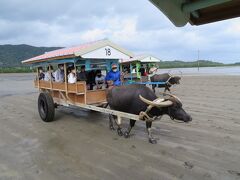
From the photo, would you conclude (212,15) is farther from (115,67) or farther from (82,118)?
(82,118)

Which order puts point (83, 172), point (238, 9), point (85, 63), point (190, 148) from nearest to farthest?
point (238, 9) < point (83, 172) < point (190, 148) < point (85, 63)

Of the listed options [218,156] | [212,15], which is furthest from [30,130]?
[212,15]

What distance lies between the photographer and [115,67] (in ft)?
19.7

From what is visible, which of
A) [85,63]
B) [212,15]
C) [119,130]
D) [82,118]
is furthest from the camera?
[82,118]

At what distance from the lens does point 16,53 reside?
96.9 m

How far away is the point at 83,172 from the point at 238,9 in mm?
3028

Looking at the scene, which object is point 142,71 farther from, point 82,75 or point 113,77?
point 113,77

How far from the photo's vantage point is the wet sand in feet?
11.8

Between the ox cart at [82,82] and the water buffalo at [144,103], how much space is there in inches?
12.1

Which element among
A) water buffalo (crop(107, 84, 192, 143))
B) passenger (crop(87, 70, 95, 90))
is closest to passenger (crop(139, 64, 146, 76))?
passenger (crop(87, 70, 95, 90))

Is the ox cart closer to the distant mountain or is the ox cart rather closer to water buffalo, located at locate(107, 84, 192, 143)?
water buffalo, located at locate(107, 84, 192, 143)

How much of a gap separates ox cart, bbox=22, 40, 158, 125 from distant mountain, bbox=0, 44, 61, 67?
83230 millimetres

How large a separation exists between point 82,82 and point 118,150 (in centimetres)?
199

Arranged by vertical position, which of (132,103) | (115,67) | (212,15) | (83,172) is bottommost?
(83,172)
